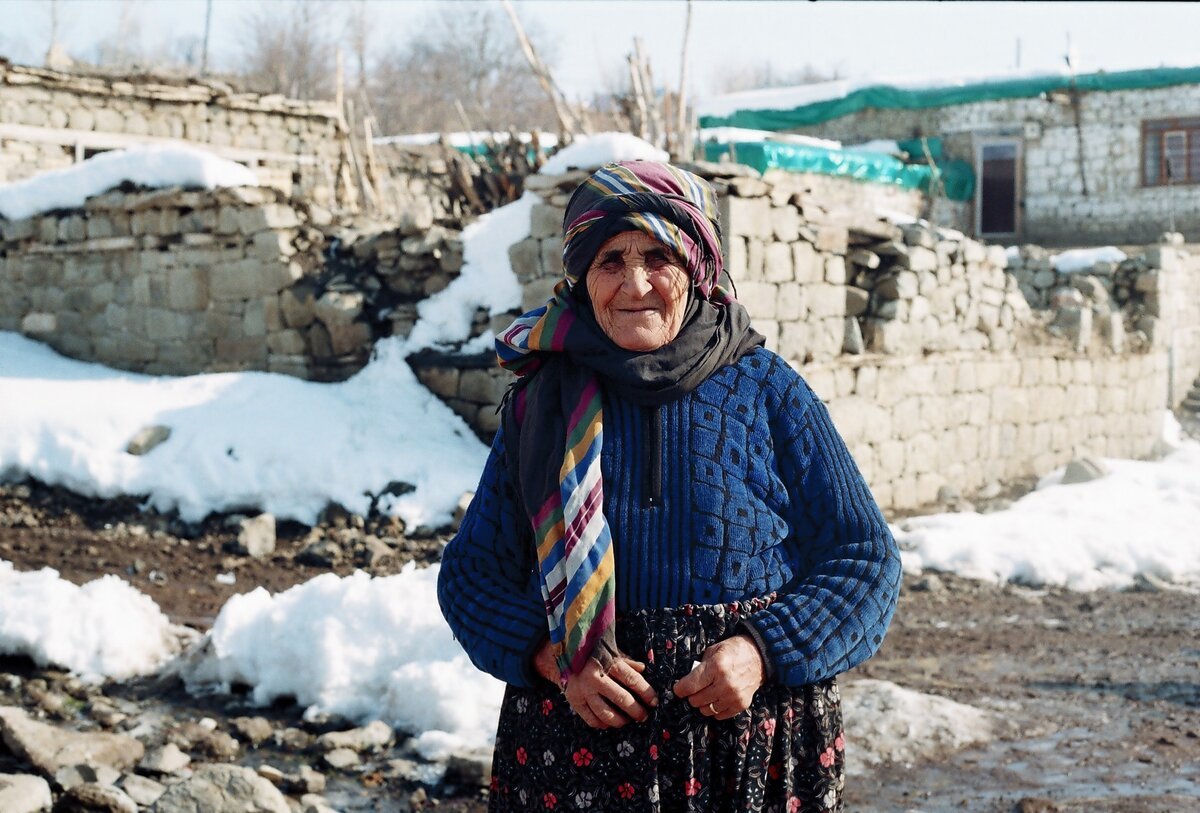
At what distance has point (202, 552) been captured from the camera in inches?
277

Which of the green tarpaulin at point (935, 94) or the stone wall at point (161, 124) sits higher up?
the green tarpaulin at point (935, 94)

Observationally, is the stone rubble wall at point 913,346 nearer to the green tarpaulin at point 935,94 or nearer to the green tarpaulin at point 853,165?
the green tarpaulin at point 853,165

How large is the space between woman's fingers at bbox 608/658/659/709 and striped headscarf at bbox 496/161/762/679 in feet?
0.07

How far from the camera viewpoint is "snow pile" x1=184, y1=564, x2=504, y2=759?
14.7 feet

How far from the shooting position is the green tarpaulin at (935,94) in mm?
18219

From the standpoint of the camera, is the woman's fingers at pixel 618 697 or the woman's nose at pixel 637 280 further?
the woman's nose at pixel 637 280

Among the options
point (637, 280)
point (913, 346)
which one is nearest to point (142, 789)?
point (637, 280)

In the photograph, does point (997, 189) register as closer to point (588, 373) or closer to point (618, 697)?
point (588, 373)

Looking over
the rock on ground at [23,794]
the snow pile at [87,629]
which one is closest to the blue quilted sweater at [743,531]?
the rock on ground at [23,794]

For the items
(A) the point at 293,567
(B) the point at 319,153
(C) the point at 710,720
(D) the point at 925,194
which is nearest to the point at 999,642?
(A) the point at 293,567

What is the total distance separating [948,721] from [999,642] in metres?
1.55

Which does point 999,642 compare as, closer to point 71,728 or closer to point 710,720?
point 71,728

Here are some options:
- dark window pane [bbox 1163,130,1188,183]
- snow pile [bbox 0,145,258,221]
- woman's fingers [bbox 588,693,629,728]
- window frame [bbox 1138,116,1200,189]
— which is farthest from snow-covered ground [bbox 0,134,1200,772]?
dark window pane [bbox 1163,130,1188,183]

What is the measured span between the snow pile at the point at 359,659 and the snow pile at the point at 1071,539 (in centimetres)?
365
